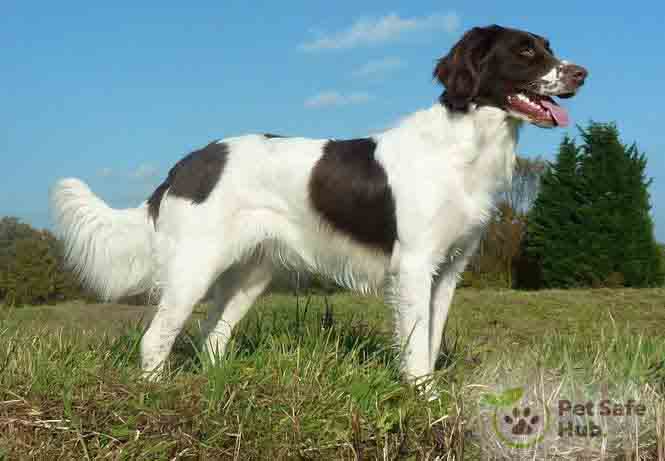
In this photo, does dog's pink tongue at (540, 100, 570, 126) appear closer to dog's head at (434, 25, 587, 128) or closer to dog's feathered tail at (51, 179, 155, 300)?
Result: dog's head at (434, 25, 587, 128)

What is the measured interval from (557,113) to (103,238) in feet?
9.79

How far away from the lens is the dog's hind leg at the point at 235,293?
182 inches

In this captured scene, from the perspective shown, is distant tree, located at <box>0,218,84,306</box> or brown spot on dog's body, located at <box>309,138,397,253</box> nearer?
brown spot on dog's body, located at <box>309,138,397,253</box>

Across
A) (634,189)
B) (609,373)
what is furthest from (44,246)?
(634,189)

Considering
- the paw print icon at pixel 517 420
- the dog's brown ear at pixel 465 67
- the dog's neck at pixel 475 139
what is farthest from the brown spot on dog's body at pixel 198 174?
the paw print icon at pixel 517 420

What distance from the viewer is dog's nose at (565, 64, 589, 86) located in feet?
12.4

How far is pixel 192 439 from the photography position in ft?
9.89

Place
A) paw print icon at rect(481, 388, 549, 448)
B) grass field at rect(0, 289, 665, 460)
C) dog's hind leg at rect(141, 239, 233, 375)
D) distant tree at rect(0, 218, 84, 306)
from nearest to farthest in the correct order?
1. grass field at rect(0, 289, 665, 460)
2. paw print icon at rect(481, 388, 549, 448)
3. dog's hind leg at rect(141, 239, 233, 375)
4. distant tree at rect(0, 218, 84, 306)

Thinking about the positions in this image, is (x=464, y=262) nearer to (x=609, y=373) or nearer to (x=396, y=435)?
(x=609, y=373)

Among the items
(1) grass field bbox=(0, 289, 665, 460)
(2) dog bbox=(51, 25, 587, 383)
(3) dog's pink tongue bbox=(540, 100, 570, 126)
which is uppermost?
(3) dog's pink tongue bbox=(540, 100, 570, 126)

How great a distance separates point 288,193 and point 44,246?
624cm

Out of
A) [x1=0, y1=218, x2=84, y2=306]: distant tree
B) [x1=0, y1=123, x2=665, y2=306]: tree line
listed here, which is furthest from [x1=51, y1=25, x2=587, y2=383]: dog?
[x1=0, y1=123, x2=665, y2=306]: tree line

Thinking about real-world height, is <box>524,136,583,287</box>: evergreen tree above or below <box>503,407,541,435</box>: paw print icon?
above

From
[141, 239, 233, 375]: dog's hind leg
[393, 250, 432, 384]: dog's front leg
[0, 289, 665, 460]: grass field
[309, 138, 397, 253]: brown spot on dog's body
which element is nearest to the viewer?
[0, 289, 665, 460]: grass field
